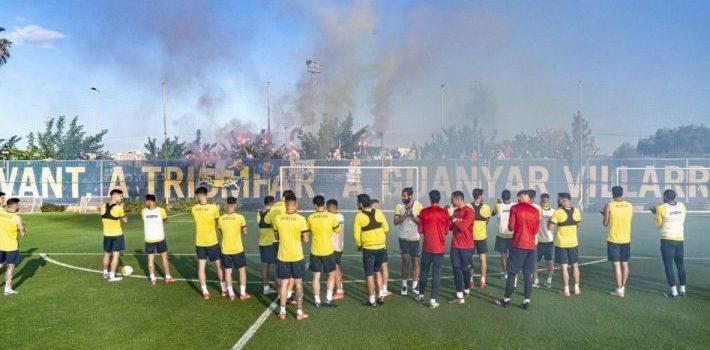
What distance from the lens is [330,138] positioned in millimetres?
44250

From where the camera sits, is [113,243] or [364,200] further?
[113,243]

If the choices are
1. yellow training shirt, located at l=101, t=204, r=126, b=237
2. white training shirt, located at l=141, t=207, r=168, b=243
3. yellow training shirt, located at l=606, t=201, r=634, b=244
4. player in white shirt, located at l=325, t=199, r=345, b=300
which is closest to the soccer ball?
yellow training shirt, located at l=101, t=204, r=126, b=237

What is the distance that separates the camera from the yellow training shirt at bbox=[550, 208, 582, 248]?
33.3 ft

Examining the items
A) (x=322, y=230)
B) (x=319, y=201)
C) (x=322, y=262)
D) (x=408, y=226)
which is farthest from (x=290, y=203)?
(x=408, y=226)

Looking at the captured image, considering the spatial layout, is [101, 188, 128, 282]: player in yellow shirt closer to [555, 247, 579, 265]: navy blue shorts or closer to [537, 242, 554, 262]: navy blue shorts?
[537, 242, 554, 262]: navy blue shorts

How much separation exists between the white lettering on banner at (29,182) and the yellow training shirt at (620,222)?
124ft

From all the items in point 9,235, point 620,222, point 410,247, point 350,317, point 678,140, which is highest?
point 678,140

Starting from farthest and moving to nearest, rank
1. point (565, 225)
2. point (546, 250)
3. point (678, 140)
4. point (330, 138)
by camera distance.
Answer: point (678, 140) → point (330, 138) → point (546, 250) → point (565, 225)

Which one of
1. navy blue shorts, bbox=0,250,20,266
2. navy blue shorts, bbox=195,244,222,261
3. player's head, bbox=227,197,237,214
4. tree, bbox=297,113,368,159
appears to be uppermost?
tree, bbox=297,113,368,159

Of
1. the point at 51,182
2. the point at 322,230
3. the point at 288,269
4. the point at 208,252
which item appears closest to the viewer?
the point at 288,269

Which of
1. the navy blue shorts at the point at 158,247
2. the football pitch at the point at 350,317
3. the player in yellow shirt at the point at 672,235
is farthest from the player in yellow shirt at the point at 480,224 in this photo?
the navy blue shorts at the point at 158,247

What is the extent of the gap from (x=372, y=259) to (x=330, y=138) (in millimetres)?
35260

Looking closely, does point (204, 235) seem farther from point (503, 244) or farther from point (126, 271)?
point (503, 244)

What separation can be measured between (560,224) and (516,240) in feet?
5.06
